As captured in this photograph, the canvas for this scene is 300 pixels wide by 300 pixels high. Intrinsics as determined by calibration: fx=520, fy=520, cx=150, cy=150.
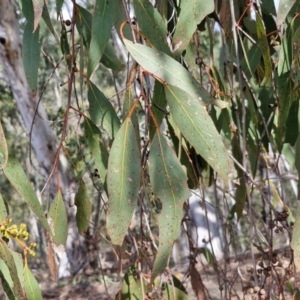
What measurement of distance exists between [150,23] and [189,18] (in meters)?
0.09

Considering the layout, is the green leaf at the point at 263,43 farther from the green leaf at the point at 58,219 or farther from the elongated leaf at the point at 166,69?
the green leaf at the point at 58,219

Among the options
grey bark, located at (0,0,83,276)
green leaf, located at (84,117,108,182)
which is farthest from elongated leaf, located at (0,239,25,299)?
grey bark, located at (0,0,83,276)

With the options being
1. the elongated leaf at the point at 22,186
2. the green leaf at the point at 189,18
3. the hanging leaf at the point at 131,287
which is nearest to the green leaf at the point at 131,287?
the hanging leaf at the point at 131,287

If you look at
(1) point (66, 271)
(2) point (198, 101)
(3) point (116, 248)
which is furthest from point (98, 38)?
(1) point (66, 271)

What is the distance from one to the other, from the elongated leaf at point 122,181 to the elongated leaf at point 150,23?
23 centimetres

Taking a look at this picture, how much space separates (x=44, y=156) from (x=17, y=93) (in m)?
0.61

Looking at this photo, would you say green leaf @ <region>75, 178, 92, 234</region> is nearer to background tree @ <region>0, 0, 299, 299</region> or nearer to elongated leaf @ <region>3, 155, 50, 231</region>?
background tree @ <region>0, 0, 299, 299</region>

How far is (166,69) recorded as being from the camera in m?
1.03

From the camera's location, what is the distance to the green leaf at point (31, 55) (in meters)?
1.34

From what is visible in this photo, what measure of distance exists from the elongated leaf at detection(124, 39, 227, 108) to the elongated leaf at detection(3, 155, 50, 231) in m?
0.35

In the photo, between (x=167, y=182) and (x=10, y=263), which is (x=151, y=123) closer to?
(x=167, y=182)

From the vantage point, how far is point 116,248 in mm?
1392

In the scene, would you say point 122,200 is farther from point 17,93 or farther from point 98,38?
point 17,93

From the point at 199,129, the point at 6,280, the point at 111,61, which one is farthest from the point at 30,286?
the point at 111,61
